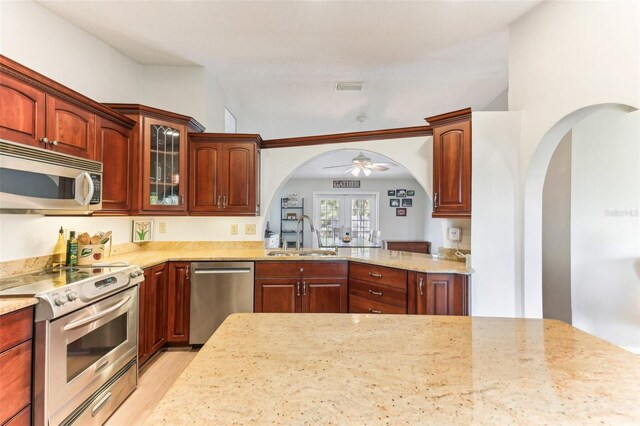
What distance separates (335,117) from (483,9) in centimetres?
256

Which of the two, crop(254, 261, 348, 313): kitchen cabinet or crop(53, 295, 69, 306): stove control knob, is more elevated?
crop(53, 295, 69, 306): stove control knob

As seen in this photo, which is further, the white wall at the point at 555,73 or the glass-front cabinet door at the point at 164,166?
the glass-front cabinet door at the point at 164,166

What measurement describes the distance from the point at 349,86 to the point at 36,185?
303cm

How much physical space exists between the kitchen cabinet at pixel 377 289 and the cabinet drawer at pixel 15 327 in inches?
91.8

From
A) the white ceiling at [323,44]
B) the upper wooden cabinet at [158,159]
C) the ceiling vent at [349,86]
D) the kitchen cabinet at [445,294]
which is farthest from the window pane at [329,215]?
the kitchen cabinet at [445,294]

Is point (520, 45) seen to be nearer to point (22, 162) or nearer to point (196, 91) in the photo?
point (196, 91)

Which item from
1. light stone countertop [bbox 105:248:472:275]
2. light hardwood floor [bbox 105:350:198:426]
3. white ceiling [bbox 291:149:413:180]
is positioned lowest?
light hardwood floor [bbox 105:350:198:426]

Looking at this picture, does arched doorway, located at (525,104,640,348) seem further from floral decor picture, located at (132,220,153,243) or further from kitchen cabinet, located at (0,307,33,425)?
floral decor picture, located at (132,220,153,243)

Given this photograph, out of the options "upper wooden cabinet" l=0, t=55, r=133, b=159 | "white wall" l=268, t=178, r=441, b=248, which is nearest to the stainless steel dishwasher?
"upper wooden cabinet" l=0, t=55, r=133, b=159

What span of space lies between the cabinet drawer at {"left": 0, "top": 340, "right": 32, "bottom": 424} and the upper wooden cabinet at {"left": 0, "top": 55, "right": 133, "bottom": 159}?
1.13m

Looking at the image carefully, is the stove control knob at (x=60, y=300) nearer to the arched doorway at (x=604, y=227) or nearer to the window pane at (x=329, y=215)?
the arched doorway at (x=604, y=227)

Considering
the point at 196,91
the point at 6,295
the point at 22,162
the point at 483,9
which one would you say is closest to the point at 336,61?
the point at 483,9

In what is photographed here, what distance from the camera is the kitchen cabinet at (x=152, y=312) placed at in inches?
96.3

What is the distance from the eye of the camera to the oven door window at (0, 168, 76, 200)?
1.61 metres
